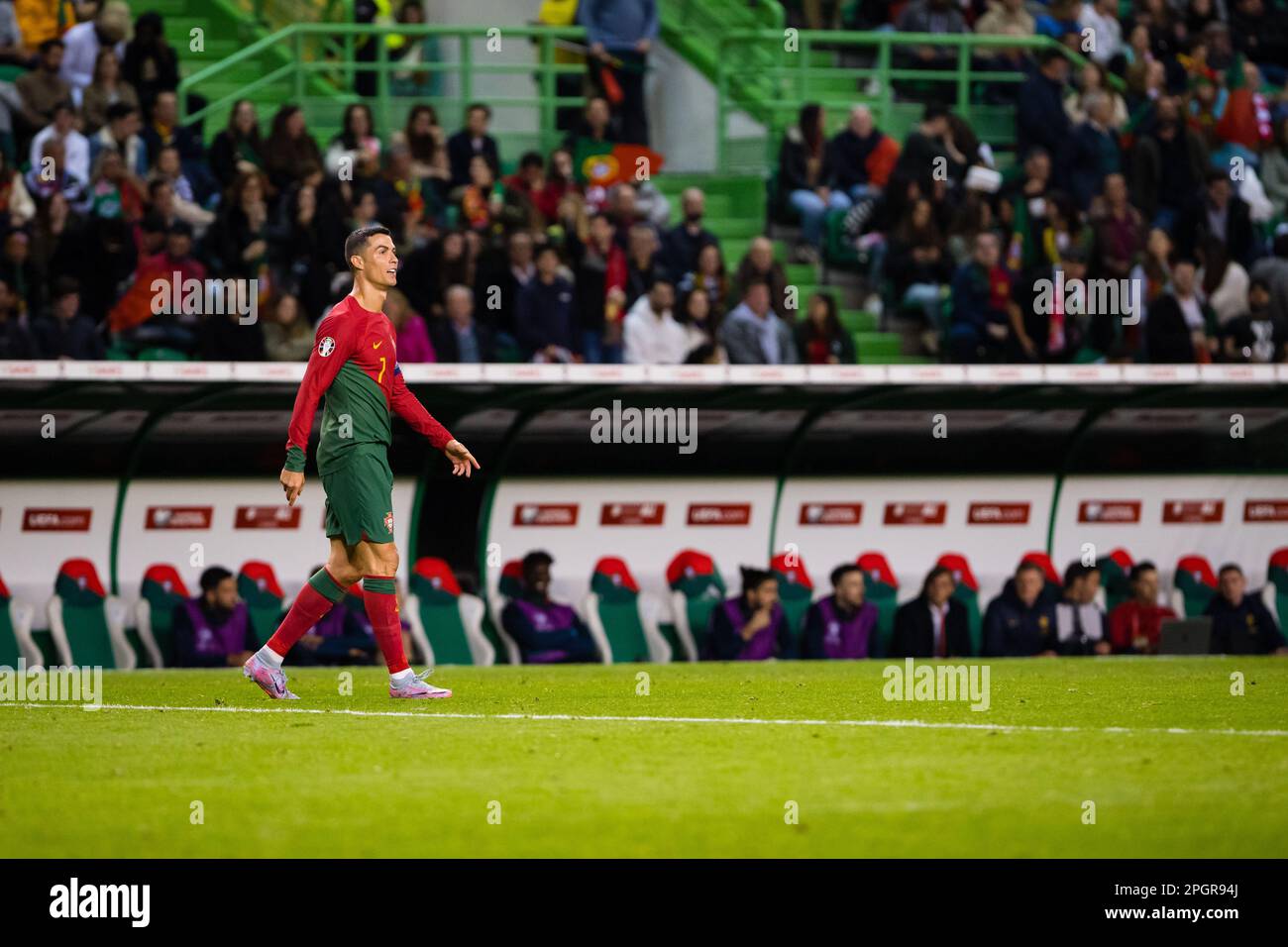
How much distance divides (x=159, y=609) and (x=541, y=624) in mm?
2550

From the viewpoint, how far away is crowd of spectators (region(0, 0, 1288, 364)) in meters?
16.2

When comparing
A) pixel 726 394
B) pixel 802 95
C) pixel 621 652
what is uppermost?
pixel 802 95

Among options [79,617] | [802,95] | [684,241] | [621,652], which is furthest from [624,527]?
[802,95]

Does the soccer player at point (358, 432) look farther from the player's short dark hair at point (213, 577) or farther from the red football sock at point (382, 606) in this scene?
the player's short dark hair at point (213, 577)

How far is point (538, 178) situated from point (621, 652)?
406 centimetres

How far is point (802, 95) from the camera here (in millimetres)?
20125

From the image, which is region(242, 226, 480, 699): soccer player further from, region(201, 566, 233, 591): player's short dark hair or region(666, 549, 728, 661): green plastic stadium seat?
region(666, 549, 728, 661): green plastic stadium seat

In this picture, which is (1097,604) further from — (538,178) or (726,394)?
(538,178)

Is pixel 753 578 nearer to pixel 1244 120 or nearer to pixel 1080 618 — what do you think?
pixel 1080 618

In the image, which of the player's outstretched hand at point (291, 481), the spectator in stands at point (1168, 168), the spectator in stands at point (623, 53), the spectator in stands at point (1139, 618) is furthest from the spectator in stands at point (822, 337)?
the player's outstretched hand at point (291, 481)

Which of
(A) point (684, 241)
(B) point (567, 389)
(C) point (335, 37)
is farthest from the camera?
(C) point (335, 37)

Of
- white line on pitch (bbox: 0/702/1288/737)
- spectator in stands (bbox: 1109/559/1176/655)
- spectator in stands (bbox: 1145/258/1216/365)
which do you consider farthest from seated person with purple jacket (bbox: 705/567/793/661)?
white line on pitch (bbox: 0/702/1288/737)

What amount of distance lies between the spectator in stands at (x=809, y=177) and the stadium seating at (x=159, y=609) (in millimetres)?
6041

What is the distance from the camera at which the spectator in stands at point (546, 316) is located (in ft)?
53.8
